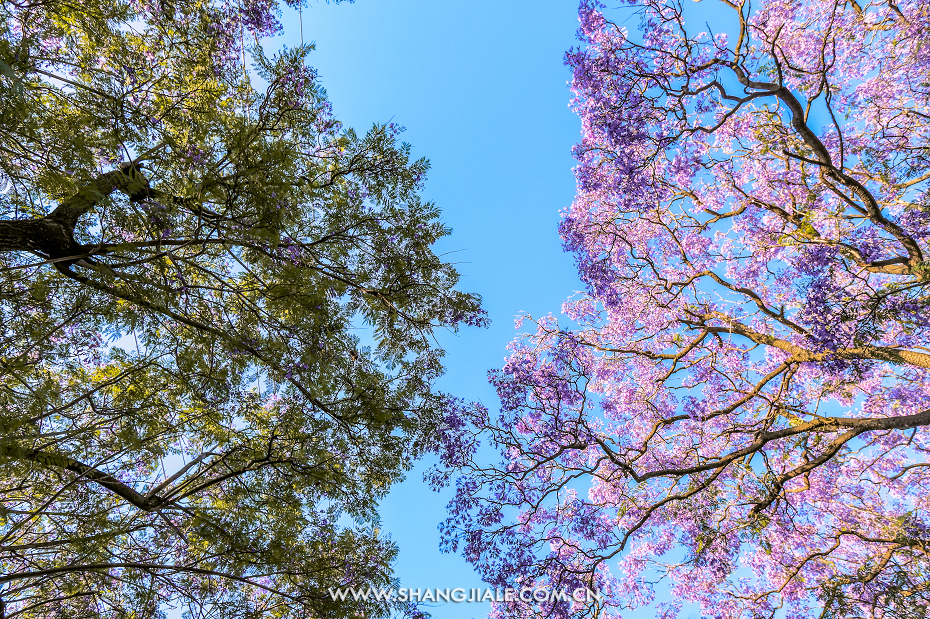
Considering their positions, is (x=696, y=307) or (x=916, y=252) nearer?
(x=916, y=252)

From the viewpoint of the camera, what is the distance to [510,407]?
20.9 feet

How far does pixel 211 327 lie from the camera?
4.18 meters

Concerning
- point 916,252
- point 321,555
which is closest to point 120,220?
point 321,555

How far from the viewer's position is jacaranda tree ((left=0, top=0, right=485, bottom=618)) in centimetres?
346

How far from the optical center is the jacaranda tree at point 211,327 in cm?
346

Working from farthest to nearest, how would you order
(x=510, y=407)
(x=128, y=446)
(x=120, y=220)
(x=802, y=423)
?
1. (x=510, y=407)
2. (x=802, y=423)
3. (x=120, y=220)
4. (x=128, y=446)

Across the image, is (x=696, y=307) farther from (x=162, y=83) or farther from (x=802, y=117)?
(x=162, y=83)

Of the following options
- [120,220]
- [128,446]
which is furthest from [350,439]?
[120,220]

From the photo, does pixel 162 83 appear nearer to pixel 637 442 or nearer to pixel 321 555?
pixel 321 555

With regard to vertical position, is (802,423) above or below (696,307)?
below

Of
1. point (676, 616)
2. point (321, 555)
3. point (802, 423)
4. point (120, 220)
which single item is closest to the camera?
point (120, 220)

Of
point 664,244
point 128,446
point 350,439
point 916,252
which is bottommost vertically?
point 128,446

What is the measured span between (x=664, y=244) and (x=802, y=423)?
3.27m

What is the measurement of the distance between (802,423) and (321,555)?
5.59 m
